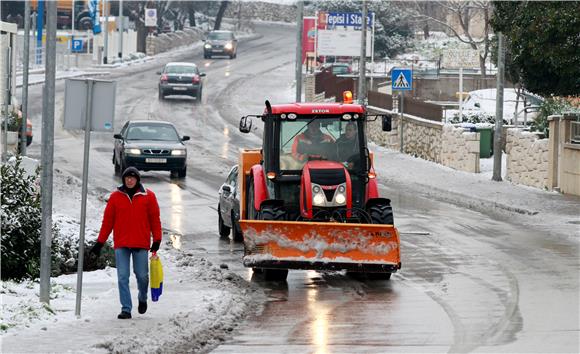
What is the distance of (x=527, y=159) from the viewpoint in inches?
1373

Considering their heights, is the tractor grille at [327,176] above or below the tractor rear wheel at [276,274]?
above

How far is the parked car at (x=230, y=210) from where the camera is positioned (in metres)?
22.5

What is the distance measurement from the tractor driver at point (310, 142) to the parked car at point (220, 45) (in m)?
65.5

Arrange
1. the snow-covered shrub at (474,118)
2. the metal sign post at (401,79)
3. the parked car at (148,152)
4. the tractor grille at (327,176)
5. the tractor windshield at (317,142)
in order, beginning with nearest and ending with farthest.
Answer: the tractor grille at (327,176), the tractor windshield at (317,142), the parked car at (148,152), the metal sign post at (401,79), the snow-covered shrub at (474,118)

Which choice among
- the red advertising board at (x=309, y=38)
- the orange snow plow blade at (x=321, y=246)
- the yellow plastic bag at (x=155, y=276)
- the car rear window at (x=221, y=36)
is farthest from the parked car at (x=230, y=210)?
the car rear window at (x=221, y=36)

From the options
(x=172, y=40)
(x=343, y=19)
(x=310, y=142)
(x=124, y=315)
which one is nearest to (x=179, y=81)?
(x=343, y=19)

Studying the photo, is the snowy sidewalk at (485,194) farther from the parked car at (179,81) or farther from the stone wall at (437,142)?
the parked car at (179,81)

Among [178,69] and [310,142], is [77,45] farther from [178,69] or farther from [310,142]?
[310,142]

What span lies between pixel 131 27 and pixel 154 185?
2565 inches

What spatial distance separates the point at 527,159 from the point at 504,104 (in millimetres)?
17531

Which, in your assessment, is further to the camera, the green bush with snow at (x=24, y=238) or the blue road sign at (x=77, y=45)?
the blue road sign at (x=77, y=45)

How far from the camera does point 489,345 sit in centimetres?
1332

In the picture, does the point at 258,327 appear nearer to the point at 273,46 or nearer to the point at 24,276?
the point at 24,276

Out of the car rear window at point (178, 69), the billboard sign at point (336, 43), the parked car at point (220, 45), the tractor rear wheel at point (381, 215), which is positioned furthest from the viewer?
the parked car at point (220, 45)
